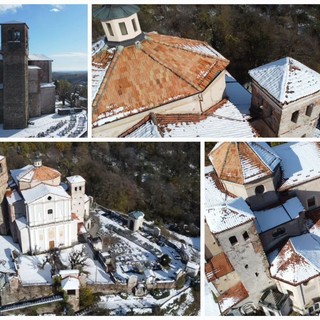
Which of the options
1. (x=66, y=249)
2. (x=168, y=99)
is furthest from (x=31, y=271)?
(x=168, y=99)

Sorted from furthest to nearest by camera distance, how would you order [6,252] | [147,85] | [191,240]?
[191,240]
[6,252]
[147,85]

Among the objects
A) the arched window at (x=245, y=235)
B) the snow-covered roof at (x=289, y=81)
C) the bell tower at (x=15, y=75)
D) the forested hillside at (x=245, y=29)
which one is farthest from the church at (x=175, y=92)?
the arched window at (x=245, y=235)

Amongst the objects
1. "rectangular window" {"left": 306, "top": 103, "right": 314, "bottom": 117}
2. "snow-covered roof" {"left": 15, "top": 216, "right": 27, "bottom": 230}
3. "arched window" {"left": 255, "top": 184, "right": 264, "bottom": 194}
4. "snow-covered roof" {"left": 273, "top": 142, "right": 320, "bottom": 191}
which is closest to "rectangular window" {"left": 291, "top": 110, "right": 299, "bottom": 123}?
"rectangular window" {"left": 306, "top": 103, "right": 314, "bottom": 117}

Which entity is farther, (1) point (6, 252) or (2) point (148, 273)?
(1) point (6, 252)

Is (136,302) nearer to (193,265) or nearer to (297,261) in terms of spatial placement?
(193,265)

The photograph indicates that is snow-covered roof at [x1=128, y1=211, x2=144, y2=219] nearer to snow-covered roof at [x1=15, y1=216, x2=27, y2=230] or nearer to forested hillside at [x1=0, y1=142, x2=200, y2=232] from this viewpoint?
forested hillside at [x1=0, y1=142, x2=200, y2=232]

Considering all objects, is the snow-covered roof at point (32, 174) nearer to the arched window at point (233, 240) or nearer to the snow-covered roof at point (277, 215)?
the arched window at point (233, 240)

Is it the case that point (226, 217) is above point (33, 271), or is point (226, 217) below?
above

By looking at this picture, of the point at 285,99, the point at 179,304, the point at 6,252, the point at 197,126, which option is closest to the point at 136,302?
the point at 179,304
